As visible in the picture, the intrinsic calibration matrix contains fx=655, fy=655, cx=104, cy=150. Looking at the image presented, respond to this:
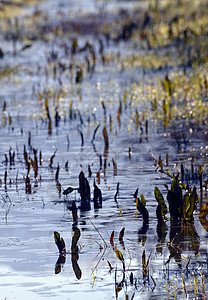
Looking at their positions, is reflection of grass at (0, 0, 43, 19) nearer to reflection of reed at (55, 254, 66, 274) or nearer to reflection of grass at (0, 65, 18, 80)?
reflection of grass at (0, 65, 18, 80)

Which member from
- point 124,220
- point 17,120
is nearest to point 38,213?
point 124,220

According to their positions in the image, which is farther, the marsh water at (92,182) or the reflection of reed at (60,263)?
the reflection of reed at (60,263)

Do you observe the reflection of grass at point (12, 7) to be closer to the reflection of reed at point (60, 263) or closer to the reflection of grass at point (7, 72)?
the reflection of grass at point (7, 72)

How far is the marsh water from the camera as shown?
3.59 metres

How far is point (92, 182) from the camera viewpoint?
19.5ft

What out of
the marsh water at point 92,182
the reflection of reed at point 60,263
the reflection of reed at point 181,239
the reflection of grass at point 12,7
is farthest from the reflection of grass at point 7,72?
the reflection of reed at point 60,263

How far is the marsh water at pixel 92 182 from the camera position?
3590 millimetres

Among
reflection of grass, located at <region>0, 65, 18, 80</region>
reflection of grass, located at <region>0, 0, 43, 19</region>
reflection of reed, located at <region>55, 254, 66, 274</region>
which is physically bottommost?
reflection of reed, located at <region>55, 254, 66, 274</region>

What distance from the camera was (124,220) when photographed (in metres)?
4.75

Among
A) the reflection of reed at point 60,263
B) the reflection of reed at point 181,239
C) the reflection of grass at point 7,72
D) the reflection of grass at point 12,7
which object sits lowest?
the reflection of reed at point 60,263

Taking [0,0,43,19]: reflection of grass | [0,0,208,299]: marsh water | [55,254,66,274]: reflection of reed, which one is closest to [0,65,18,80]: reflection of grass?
[0,0,208,299]: marsh water

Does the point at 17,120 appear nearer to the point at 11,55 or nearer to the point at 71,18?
the point at 11,55

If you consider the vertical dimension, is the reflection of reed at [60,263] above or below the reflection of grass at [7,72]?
below

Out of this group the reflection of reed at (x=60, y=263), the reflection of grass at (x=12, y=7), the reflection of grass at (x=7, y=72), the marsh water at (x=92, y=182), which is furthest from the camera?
the reflection of grass at (x=12, y=7)
